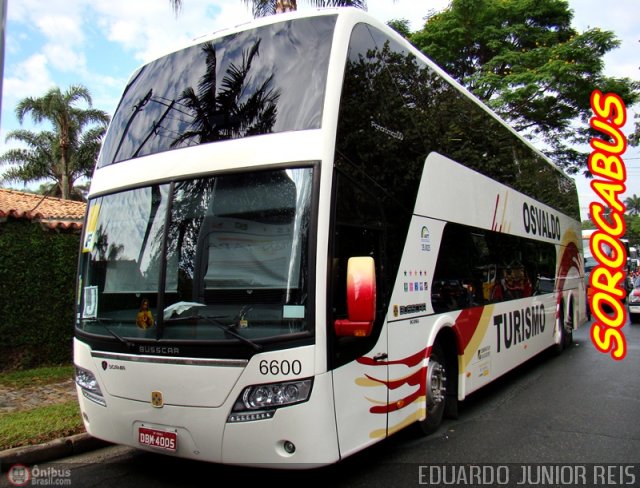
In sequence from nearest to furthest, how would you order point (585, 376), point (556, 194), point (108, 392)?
point (108, 392) → point (585, 376) → point (556, 194)

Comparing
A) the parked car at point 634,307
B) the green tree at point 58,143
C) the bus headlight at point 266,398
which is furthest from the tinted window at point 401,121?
the green tree at point 58,143

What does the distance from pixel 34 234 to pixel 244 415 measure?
6895 millimetres

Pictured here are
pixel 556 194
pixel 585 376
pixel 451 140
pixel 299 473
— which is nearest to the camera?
pixel 299 473

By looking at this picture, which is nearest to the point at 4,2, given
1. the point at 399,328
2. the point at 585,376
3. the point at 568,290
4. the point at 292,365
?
the point at 292,365

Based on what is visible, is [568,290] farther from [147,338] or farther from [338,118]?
[147,338]

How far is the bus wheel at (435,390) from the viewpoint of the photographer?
208 inches

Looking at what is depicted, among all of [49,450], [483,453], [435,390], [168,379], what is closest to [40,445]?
[49,450]

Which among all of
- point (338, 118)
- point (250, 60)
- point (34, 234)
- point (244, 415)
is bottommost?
point (244, 415)

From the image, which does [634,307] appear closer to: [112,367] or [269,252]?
[269,252]

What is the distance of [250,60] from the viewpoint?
171 inches

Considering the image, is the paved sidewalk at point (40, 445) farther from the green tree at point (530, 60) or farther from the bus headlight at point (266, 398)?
the green tree at point (530, 60)

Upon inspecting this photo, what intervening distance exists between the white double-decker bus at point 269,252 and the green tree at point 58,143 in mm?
24066

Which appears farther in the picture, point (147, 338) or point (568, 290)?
point (568, 290)

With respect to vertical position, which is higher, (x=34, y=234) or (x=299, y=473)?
(x=34, y=234)
